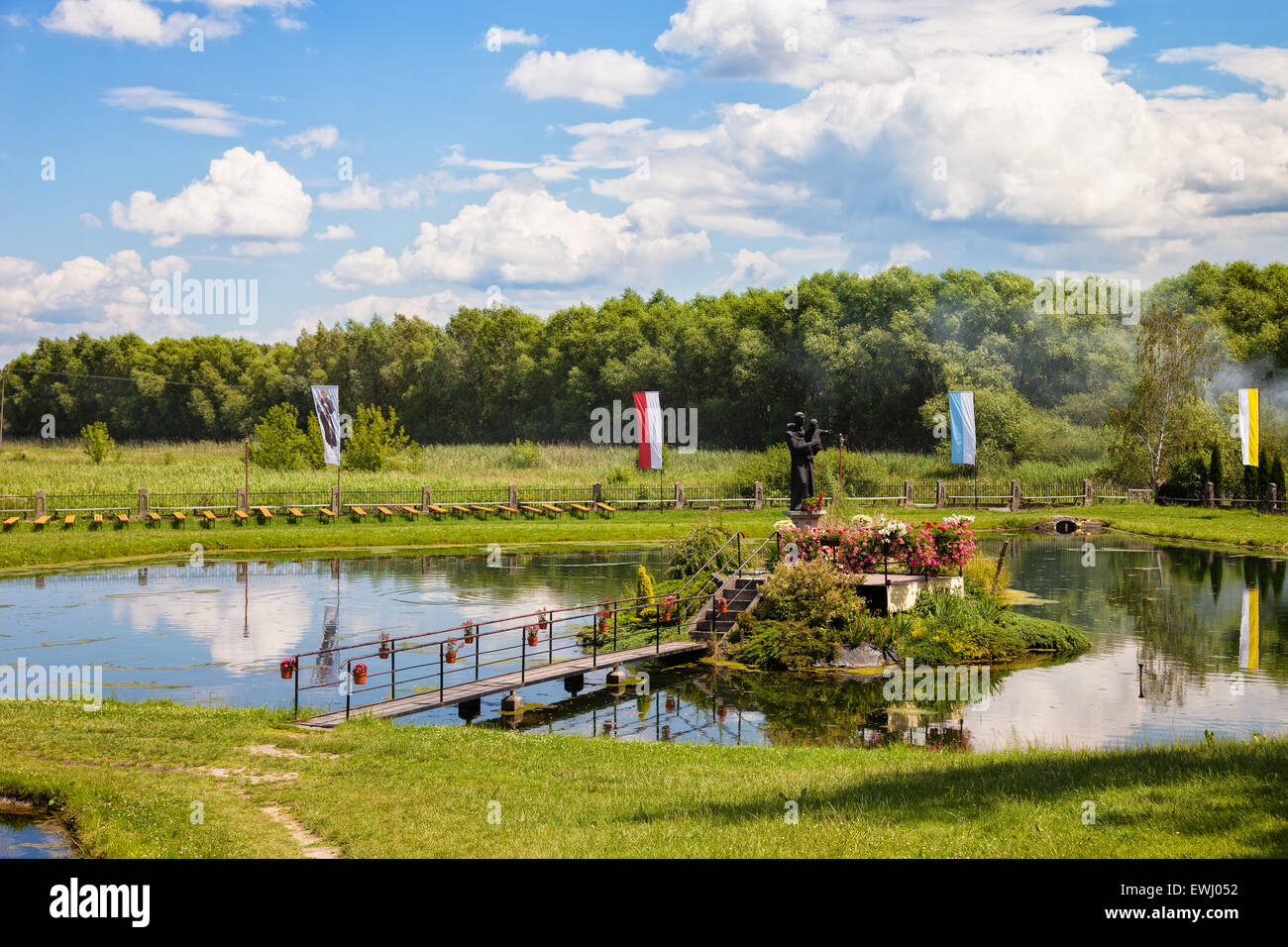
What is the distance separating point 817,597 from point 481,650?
6.95m

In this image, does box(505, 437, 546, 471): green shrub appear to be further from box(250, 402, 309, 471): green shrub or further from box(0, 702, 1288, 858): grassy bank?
box(0, 702, 1288, 858): grassy bank

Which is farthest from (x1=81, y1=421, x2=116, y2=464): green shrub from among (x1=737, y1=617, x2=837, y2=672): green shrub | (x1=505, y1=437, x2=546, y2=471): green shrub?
(x1=737, y1=617, x2=837, y2=672): green shrub

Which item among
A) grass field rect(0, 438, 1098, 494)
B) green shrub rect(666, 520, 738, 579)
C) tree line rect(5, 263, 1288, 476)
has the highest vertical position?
tree line rect(5, 263, 1288, 476)

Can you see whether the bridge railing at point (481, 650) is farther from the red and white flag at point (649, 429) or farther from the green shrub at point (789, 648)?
the red and white flag at point (649, 429)

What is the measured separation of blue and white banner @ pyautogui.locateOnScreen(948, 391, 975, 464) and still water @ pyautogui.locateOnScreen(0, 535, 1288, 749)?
67.7 ft

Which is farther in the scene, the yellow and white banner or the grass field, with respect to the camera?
the grass field

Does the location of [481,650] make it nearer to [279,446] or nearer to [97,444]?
[279,446]

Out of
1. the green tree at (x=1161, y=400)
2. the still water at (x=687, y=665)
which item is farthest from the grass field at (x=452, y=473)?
the still water at (x=687, y=665)

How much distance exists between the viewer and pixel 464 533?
145ft

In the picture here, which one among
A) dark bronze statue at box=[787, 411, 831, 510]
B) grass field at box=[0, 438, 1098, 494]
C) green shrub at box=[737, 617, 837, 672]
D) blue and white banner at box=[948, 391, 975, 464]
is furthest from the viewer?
blue and white banner at box=[948, 391, 975, 464]

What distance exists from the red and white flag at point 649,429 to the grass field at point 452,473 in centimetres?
248

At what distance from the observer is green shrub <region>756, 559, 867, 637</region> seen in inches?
909

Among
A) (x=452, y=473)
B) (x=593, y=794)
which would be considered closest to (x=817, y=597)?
(x=593, y=794)

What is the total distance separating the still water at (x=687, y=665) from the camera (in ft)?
58.5
